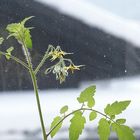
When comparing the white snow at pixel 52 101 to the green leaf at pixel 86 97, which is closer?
the green leaf at pixel 86 97

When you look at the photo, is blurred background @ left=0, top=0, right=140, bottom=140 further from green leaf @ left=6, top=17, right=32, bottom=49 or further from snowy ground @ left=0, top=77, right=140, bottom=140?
green leaf @ left=6, top=17, right=32, bottom=49

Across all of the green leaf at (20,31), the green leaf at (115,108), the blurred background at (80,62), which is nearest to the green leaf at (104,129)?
the green leaf at (115,108)

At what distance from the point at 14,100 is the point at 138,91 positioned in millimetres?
261

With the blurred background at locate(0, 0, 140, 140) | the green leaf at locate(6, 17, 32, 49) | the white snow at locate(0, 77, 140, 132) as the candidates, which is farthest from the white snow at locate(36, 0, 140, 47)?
the green leaf at locate(6, 17, 32, 49)

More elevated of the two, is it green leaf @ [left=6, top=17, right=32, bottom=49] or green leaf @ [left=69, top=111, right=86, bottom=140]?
green leaf @ [left=6, top=17, right=32, bottom=49]

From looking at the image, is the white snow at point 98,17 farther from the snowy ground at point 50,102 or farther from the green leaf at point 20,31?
the green leaf at point 20,31

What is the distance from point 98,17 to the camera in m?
0.87

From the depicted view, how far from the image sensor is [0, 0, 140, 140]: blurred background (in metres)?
0.85

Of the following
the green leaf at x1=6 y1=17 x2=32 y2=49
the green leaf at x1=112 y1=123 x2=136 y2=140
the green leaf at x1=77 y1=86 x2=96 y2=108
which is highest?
the green leaf at x1=6 y1=17 x2=32 y2=49

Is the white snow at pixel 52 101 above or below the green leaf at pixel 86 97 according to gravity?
below

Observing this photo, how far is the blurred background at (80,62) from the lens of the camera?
0.85 metres

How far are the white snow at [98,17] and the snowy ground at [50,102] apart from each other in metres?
0.10

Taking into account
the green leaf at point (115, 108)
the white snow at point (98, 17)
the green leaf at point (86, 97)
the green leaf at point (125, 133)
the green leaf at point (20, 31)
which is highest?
the white snow at point (98, 17)

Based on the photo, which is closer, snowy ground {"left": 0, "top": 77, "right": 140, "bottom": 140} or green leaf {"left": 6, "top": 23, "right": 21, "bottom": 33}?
green leaf {"left": 6, "top": 23, "right": 21, "bottom": 33}
